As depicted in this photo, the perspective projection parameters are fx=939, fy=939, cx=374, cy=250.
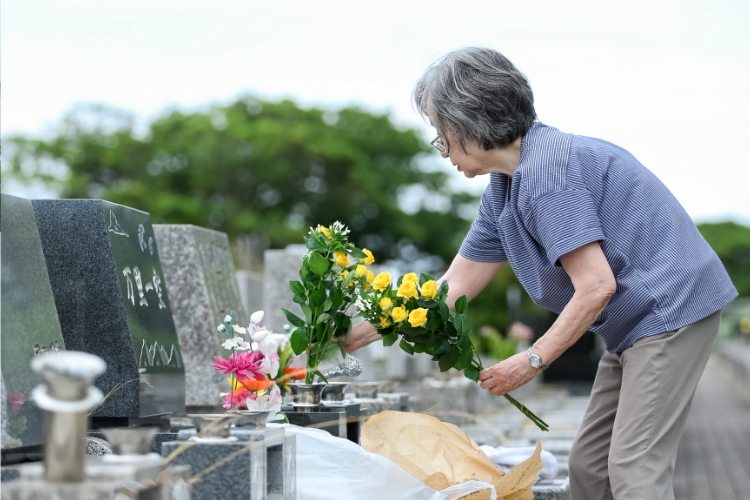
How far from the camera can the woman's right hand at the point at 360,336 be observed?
3773 mm

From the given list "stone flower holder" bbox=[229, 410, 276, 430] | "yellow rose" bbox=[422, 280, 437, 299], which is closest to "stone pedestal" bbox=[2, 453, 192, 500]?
"stone flower holder" bbox=[229, 410, 276, 430]

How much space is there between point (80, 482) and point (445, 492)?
141cm

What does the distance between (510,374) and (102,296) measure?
1.67 meters

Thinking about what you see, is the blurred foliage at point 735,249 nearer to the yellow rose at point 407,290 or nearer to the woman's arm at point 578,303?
the yellow rose at point 407,290

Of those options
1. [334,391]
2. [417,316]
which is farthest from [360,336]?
[417,316]

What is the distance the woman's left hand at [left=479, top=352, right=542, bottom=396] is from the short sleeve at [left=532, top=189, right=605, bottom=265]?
0.37m

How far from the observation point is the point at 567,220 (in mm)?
2965

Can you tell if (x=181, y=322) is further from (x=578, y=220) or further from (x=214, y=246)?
(x=578, y=220)

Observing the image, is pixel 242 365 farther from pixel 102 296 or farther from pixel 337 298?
pixel 102 296

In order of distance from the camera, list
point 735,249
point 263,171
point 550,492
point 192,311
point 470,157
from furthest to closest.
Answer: point 735,249
point 263,171
point 192,311
point 550,492
point 470,157

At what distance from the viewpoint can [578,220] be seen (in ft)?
9.70

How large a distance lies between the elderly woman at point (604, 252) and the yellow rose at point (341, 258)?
696 millimetres

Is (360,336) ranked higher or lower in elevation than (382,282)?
lower

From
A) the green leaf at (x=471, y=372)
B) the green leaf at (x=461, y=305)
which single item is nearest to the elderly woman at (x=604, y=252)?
the green leaf at (x=471, y=372)
